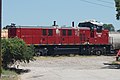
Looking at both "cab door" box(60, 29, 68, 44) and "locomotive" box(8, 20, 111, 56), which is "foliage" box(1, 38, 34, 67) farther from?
"cab door" box(60, 29, 68, 44)

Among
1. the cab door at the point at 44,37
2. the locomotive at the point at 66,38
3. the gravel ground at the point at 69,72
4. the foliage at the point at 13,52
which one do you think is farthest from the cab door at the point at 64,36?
the foliage at the point at 13,52

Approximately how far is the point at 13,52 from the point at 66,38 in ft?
63.4

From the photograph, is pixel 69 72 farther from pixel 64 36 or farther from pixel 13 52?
pixel 64 36

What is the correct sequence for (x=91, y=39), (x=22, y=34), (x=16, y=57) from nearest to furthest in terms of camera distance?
1. (x=16, y=57)
2. (x=22, y=34)
3. (x=91, y=39)

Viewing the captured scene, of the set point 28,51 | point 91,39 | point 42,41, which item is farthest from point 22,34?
point 28,51

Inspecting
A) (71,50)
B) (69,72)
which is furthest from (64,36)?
(69,72)

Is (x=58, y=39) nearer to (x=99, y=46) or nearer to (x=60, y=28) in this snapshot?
(x=60, y=28)

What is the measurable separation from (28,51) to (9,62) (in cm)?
141

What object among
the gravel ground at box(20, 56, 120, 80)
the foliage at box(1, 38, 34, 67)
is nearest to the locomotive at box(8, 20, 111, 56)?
the gravel ground at box(20, 56, 120, 80)

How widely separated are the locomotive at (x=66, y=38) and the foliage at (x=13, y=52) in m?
15.0

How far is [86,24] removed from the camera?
1778 inches

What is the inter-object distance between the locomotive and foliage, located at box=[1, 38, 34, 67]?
49.2ft

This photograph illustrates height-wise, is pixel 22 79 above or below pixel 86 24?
below

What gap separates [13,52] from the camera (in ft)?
78.1
